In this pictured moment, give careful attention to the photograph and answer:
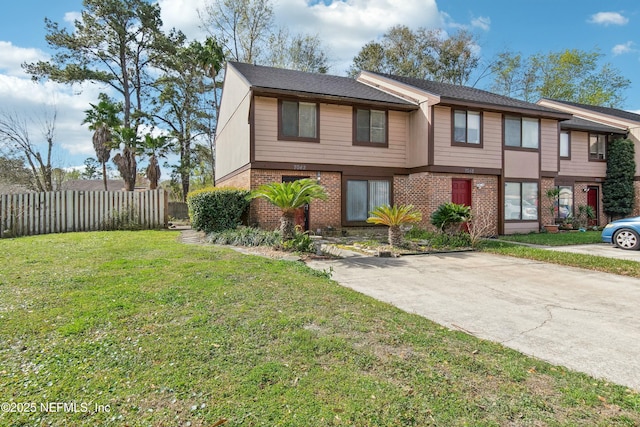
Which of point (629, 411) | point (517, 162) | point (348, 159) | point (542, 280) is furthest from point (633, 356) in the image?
point (517, 162)

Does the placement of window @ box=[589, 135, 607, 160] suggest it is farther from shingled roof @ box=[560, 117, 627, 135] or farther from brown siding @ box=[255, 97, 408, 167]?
brown siding @ box=[255, 97, 408, 167]

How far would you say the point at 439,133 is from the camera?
13688 millimetres

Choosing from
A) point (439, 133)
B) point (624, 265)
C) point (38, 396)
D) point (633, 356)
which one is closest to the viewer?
point (38, 396)

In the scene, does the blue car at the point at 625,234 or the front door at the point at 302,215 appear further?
the front door at the point at 302,215

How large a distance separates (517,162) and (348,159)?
735cm

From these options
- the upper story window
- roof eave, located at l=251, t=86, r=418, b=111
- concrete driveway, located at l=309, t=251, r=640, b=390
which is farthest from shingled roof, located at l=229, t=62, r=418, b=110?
concrete driveway, located at l=309, t=251, r=640, b=390

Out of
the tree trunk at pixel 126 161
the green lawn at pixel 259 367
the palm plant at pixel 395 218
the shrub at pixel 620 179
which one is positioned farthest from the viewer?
the tree trunk at pixel 126 161

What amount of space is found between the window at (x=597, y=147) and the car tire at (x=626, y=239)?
9.40 meters

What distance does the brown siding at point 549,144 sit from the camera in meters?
15.9

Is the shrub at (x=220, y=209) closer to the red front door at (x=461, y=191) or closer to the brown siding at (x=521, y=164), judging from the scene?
the red front door at (x=461, y=191)

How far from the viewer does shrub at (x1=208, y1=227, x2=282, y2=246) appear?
9.94 meters

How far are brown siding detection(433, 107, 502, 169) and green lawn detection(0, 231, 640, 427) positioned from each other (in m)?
10.3

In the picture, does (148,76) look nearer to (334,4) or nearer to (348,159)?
(334,4)

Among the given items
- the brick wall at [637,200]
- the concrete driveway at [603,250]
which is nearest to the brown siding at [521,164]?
the concrete driveway at [603,250]
